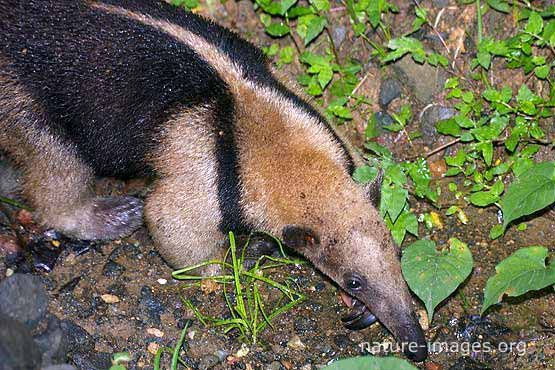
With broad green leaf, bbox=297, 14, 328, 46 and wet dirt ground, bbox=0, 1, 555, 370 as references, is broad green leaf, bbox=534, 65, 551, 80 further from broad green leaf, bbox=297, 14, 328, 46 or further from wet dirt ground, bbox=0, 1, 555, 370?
broad green leaf, bbox=297, 14, 328, 46

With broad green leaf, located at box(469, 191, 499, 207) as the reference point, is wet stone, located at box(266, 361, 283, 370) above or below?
below

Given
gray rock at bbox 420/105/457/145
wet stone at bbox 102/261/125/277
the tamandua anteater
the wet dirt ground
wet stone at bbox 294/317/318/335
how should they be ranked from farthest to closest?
1. gray rock at bbox 420/105/457/145
2. wet stone at bbox 102/261/125/277
3. wet stone at bbox 294/317/318/335
4. the wet dirt ground
5. the tamandua anteater

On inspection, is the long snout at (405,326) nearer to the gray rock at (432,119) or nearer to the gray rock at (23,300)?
the gray rock at (432,119)

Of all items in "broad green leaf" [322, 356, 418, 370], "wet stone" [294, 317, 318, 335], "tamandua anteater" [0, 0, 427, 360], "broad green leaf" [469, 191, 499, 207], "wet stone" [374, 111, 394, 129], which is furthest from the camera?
"wet stone" [374, 111, 394, 129]

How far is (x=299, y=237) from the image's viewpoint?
6324mm

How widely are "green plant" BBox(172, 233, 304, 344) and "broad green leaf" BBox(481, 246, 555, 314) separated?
1421 millimetres

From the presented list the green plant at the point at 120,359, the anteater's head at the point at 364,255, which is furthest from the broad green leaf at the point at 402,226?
the green plant at the point at 120,359

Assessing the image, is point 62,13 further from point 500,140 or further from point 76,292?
point 500,140

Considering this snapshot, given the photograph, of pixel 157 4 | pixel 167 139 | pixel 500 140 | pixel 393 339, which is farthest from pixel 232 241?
pixel 500 140

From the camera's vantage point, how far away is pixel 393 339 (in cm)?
656

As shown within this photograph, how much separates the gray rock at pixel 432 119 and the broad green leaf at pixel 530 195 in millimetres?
1442

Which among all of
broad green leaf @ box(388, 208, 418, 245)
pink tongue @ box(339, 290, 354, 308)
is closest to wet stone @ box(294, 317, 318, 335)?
pink tongue @ box(339, 290, 354, 308)

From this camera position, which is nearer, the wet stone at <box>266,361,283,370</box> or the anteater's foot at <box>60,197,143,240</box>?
the wet stone at <box>266,361,283,370</box>

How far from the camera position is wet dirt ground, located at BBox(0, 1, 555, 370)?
6.40 m
